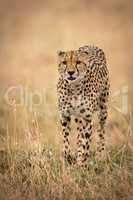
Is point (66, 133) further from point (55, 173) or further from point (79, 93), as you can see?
point (55, 173)

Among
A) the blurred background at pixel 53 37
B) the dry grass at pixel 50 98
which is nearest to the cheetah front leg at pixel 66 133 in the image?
the dry grass at pixel 50 98

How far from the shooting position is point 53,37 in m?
23.3

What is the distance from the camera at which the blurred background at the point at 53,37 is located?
1836 cm

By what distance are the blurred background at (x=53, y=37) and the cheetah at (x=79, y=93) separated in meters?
2.94

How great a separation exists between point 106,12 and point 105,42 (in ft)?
15.5

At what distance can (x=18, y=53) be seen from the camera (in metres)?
21.4

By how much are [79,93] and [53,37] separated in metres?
12.7

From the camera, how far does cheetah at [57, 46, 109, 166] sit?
33.8 feet

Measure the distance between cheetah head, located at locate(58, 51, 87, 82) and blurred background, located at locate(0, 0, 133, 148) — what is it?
3466mm

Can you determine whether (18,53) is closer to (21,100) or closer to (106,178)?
(21,100)

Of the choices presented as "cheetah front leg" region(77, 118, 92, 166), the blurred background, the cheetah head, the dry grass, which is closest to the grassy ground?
the dry grass

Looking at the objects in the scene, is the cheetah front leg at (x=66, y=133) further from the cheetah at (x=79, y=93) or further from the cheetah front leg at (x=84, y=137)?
the cheetah front leg at (x=84, y=137)

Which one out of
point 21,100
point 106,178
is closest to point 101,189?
point 106,178

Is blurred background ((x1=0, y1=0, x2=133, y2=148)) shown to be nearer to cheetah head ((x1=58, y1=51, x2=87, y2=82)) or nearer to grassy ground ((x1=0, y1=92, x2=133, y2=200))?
cheetah head ((x1=58, y1=51, x2=87, y2=82))
